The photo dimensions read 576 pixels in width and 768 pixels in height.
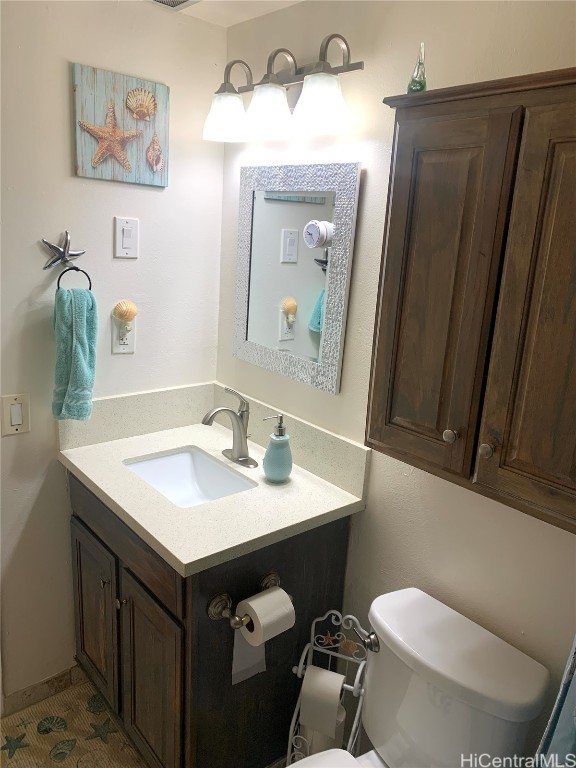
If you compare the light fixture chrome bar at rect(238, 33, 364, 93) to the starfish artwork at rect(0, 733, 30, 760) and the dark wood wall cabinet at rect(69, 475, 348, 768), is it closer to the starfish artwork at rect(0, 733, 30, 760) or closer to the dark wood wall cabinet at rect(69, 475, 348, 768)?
the dark wood wall cabinet at rect(69, 475, 348, 768)

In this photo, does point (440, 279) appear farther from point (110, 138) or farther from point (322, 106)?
point (110, 138)

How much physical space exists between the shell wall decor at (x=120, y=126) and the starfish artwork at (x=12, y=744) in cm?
174

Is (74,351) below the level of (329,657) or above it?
above

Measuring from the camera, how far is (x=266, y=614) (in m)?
1.35

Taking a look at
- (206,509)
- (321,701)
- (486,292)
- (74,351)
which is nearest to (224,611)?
(206,509)

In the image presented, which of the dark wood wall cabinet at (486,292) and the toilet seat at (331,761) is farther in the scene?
the toilet seat at (331,761)

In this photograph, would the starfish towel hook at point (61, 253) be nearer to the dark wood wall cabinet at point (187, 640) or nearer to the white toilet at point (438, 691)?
the dark wood wall cabinet at point (187, 640)

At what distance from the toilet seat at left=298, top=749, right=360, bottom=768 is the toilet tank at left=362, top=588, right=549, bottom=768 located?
0.28 ft

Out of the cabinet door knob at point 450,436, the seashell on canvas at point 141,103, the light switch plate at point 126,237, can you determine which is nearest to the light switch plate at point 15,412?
the light switch plate at point 126,237

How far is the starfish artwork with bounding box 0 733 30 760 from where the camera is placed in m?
1.72

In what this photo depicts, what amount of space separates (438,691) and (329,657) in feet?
1.88

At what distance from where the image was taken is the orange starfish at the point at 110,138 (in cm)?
162

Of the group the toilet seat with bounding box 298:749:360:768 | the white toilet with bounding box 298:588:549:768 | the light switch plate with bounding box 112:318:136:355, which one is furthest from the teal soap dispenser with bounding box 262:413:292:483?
the toilet seat with bounding box 298:749:360:768

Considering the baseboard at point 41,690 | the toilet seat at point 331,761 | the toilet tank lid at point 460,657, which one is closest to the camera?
the toilet tank lid at point 460,657
